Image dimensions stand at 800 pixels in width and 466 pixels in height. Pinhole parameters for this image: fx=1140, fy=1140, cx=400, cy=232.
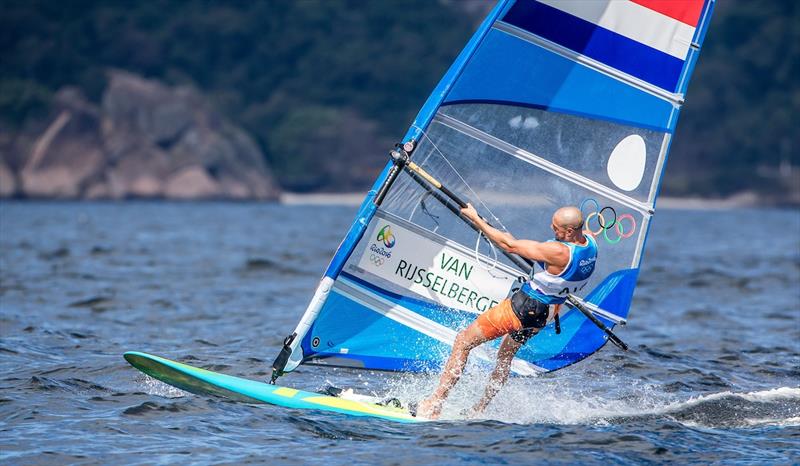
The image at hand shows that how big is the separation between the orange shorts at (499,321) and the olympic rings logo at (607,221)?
1.24 m

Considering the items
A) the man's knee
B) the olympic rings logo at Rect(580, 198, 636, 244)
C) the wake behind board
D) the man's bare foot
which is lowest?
the wake behind board

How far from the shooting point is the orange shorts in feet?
27.6

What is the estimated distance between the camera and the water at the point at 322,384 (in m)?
7.75

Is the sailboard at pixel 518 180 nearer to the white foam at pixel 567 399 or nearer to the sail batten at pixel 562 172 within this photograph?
the sail batten at pixel 562 172

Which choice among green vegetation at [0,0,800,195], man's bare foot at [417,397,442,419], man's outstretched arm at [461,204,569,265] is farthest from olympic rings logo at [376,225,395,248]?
green vegetation at [0,0,800,195]

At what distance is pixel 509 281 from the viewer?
9.28 meters

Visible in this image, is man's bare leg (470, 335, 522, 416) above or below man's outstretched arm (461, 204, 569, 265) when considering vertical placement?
below

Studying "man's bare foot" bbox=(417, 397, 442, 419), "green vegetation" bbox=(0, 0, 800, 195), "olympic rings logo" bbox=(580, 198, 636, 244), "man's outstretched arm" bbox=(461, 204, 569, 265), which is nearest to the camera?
"man's outstretched arm" bbox=(461, 204, 569, 265)

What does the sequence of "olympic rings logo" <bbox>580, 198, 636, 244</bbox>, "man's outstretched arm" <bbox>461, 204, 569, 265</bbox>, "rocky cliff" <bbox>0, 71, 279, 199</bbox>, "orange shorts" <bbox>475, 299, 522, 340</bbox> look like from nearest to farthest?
"man's outstretched arm" <bbox>461, 204, 569, 265</bbox>, "orange shorts" <bbox>475, 299, 522, 340</bbox>, "olympic rings logo" <bbox>580, 198, 636, 244</bbox>, "rocky cliff" <bbox>0, 71, 279, 199</bbox>

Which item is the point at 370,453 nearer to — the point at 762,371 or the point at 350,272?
the point at 350,272

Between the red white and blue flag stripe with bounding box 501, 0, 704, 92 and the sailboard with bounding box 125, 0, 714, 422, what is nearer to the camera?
the sailboard with bounding box 125, 0, 714, 422

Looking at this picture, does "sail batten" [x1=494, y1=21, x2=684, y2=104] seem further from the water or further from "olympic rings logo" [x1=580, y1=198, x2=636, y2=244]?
the water

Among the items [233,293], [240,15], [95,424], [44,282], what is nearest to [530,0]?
[95,424]

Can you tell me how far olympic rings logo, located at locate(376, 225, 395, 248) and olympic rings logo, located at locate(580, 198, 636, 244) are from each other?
1.58m
